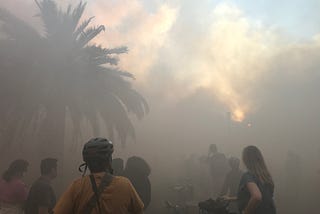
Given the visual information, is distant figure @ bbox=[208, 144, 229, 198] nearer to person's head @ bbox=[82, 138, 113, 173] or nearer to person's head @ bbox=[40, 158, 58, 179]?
person's head @ bbox=[40, 158, 58, 179]

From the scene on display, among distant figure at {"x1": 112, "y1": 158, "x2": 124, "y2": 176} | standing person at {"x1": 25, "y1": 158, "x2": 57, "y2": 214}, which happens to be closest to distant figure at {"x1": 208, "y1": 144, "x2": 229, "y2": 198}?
distant figure at {"x1": 112, "y1": 158, "x2": 124, "y2": 176}

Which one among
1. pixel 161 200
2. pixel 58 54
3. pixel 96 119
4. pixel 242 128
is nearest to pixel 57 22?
pixel 58 54

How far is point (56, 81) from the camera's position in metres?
14.8

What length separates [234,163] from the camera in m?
6.93

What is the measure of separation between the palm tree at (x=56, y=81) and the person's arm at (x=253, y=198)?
11.3 metres

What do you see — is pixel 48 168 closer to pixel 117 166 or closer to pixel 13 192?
pixel 13 192

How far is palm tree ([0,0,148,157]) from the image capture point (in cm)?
1421

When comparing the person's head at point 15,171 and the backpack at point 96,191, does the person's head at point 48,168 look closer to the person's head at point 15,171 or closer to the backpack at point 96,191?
the person's head at point 15,171

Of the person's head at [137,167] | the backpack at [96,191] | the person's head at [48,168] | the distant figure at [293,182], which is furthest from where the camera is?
the distant figure at [293,182]

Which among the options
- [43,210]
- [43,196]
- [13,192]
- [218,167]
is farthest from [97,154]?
[218,167]

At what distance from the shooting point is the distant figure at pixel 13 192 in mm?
5656

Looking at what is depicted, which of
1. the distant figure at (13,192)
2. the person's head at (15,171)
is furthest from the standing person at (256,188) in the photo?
the person's head at (15,171)

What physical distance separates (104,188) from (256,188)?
2.07 meters

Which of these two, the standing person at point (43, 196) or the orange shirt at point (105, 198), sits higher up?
the standing person at point (43, 196)
